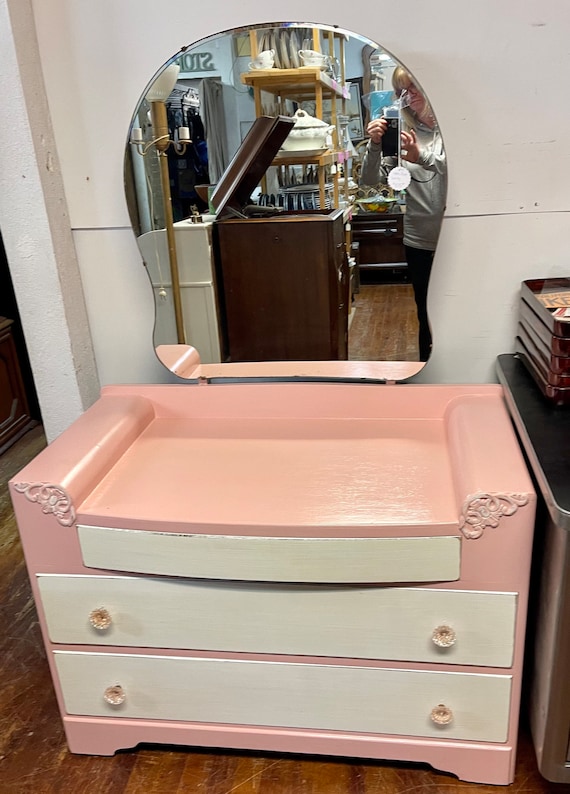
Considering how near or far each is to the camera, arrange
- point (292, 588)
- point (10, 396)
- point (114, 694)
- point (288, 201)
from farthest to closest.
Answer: point (10, 396), point (288, 201), point (114, 694), point (292, 588)

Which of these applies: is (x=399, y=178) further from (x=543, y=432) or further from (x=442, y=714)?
(x=442, y=714)

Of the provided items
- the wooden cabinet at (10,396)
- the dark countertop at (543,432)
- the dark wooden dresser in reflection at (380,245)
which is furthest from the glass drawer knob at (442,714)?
the wooden cabinet at (10,396)

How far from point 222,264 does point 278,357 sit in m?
0.24

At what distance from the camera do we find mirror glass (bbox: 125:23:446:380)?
4.31ft

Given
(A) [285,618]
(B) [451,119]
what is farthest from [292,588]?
(B) [451,119]

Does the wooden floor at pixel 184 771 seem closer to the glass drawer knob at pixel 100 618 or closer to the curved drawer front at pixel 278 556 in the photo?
the glass drawer knob at pixel 100 618

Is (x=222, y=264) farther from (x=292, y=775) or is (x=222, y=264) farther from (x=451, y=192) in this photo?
(x=292, y=775)

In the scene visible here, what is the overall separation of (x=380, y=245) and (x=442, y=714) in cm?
89

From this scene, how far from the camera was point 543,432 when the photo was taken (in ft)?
3.68

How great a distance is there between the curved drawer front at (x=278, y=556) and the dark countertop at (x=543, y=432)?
17 centimetres

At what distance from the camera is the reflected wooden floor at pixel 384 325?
143 cm

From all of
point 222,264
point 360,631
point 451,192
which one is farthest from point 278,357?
point 360,631

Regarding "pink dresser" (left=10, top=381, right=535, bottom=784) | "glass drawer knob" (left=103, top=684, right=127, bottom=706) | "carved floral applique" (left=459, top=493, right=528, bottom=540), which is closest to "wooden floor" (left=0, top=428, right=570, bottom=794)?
"pink dresser" (left=10, top=381, right=535, bottom=784)

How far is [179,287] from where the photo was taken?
1494 millimetres
